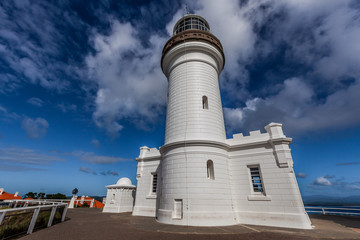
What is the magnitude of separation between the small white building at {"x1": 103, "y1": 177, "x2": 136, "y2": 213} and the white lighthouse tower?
8057 mm

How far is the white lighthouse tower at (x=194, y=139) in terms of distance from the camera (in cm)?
1015

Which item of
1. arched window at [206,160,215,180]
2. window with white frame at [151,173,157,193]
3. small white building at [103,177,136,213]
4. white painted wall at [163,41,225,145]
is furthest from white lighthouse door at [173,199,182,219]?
small white building at [103,177,136,213]

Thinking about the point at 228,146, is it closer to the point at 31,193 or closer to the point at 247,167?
the point at 247,167

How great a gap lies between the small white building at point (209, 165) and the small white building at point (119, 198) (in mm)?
3526

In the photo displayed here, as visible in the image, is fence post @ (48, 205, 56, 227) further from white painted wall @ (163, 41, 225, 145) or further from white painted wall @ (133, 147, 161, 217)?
white painted wall @ (163, 41, 225, 145)

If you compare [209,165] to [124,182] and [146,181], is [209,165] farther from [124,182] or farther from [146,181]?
[124,182]

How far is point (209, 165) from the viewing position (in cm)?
1163

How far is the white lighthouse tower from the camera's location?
1015 cm

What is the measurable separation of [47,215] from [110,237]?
4.83 meters

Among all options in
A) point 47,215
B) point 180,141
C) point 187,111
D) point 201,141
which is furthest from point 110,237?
point 187,111

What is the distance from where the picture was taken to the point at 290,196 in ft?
33.0

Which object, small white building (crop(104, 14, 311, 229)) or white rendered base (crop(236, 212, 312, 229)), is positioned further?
small white building (crop(104, 14, 311, 229))

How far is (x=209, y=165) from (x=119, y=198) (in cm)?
1172

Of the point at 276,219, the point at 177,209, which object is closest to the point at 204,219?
the point at 177,209
